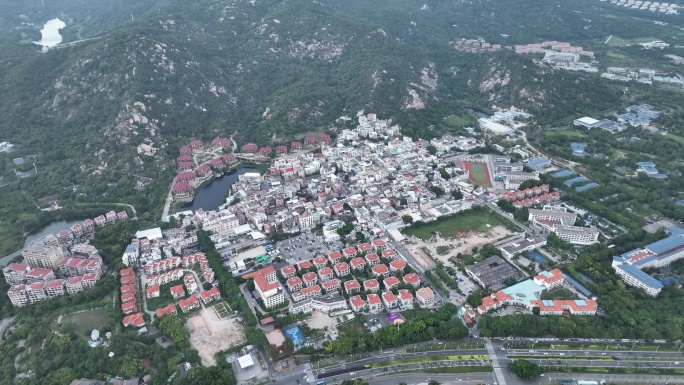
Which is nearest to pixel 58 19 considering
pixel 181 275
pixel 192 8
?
pixel 192 8

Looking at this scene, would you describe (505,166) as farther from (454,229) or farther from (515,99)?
(515,99)

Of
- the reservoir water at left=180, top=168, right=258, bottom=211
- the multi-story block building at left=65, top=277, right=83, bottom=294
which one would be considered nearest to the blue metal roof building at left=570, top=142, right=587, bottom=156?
the reservoir water at left=180, top=168, right=258, bottom=211

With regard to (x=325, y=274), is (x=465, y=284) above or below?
above

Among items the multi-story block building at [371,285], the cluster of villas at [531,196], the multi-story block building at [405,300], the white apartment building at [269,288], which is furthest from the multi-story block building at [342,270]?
the cluster of villas at [531,196]

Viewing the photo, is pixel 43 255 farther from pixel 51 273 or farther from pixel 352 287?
pixel 352 287

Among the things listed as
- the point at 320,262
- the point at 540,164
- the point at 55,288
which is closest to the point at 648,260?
the point at 540,164

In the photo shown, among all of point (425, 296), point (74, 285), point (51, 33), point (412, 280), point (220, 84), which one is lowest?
point (74, 285)

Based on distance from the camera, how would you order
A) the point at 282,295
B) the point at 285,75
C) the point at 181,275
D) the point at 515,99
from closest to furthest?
the point at 282,295
the point at 181,275
the point at 515,99
the point at 285,75
